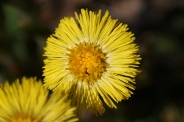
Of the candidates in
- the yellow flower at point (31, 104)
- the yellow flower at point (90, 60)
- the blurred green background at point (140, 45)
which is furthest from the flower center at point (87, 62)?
the blurred green background at point (140, 45)

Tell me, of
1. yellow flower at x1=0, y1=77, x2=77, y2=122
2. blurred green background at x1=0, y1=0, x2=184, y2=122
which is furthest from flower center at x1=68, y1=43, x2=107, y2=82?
blurred green background at x1=0, y1=0, x2=184, y2=122

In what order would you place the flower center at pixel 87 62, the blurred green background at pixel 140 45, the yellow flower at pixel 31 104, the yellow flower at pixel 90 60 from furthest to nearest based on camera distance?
the blurred green background at pixel 140 45 < the flower center at pixel 87 62 < the yellow flower at pixel 90 60 < the yellow flower at pixel 31 104

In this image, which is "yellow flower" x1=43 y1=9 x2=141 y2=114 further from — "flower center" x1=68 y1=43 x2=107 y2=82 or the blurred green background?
the blurred green background

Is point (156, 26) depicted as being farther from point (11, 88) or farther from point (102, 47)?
point (11, 88)

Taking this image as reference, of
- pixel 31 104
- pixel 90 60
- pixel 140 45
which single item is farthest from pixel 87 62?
pixel 140 45

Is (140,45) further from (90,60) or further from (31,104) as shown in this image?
(31,104)

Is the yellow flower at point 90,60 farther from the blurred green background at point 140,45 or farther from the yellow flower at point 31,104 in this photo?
the blurred green background at point 140,45
